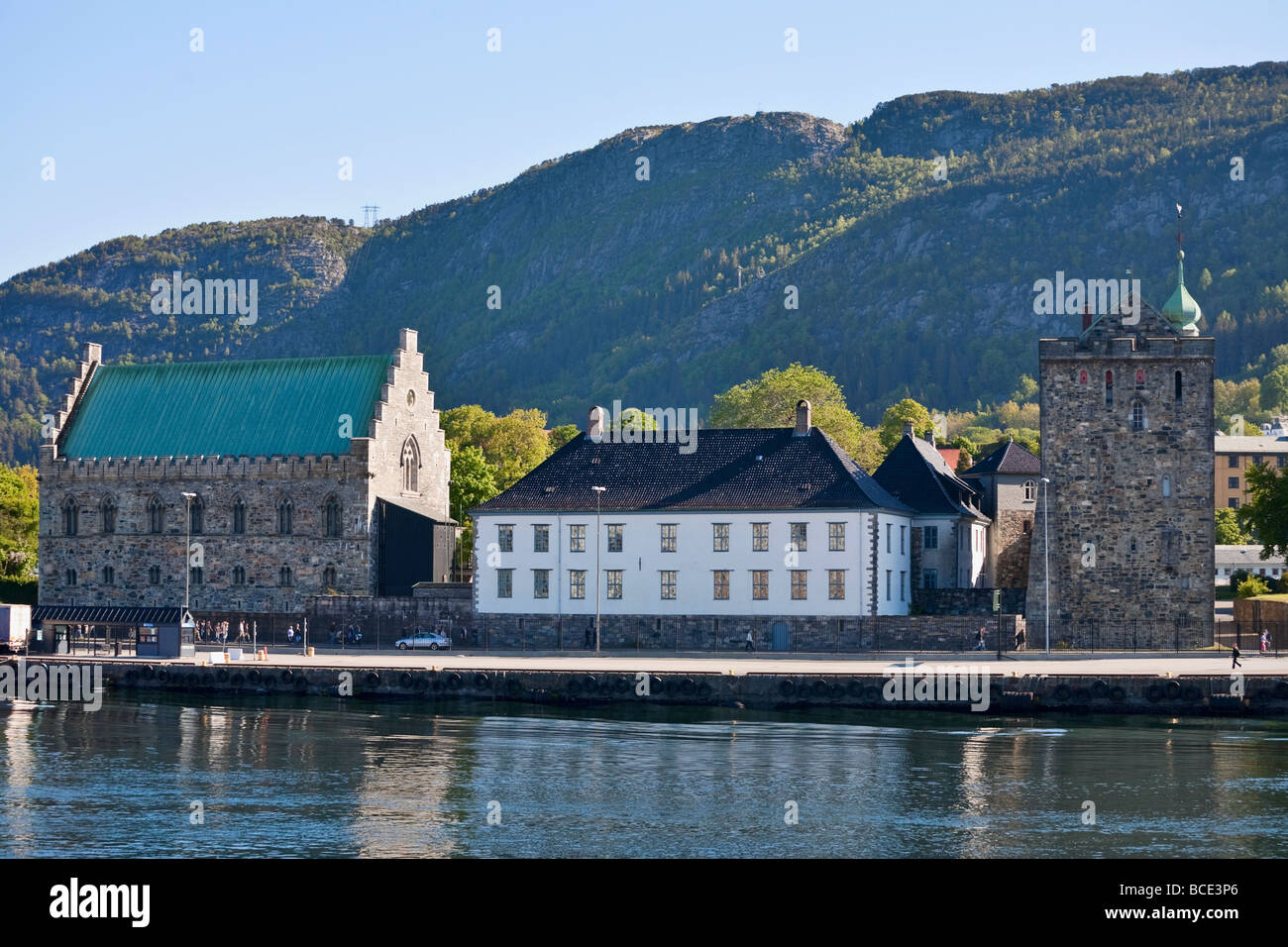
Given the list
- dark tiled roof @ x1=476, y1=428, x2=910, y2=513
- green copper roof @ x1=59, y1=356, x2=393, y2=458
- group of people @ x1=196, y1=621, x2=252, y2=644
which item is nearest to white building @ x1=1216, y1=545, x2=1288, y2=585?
dark tiled roof @ x1=476, y1=428, x2=910, y2=513

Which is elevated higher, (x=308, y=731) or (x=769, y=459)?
(x=769, y=459)

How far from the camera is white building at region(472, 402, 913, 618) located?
8588 cm

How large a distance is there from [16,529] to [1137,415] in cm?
8440

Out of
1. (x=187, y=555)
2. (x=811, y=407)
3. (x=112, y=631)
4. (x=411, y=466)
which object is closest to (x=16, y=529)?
(x=112, y=631)

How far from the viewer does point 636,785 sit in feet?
167

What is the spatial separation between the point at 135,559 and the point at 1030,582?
2085 inches

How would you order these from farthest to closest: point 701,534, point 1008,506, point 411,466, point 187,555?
point 411,466, point 1008,506, point 187,555, point 701,534

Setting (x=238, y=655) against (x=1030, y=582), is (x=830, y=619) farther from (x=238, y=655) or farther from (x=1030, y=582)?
(x=238, y=655)

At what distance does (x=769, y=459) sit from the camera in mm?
89562

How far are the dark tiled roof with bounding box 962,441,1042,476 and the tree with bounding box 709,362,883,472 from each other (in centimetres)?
1842

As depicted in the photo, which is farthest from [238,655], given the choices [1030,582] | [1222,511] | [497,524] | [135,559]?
[1222,511]

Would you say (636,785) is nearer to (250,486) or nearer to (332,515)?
(332,515)
